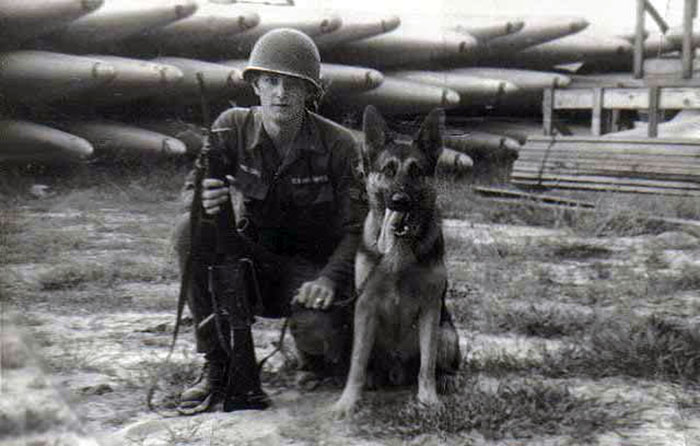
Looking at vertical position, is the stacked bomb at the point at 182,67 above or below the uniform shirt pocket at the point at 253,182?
above

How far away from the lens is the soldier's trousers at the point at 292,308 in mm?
3105

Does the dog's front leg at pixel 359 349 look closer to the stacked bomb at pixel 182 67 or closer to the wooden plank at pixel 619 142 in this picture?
the stacked bomb at pixel 182 67

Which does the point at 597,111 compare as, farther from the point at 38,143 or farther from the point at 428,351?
the point at 428,351

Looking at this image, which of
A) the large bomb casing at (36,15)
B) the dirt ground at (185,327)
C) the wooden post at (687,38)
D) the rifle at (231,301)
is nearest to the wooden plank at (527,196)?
the dirt ground at (185,327)

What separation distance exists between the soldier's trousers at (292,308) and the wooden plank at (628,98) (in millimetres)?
7487

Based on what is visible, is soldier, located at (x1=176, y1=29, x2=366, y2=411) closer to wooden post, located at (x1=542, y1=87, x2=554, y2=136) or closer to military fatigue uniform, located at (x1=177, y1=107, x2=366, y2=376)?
military fatigue uniform, located at (x1=177, y1=107, x2=366, y2=376)

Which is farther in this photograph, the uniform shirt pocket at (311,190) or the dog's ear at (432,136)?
the uniform shirt pocket at (311,190)

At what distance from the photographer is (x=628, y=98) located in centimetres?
1004

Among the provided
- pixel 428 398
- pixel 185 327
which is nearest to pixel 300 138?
pixel 428 398

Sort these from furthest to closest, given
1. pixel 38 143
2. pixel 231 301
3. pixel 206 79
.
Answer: pixel 206 79 → pixel 38 143 → pixel 231 301

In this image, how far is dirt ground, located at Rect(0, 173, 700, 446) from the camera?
2.69 metres

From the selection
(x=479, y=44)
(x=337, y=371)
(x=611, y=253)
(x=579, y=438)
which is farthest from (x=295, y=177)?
(x=479, y=44)

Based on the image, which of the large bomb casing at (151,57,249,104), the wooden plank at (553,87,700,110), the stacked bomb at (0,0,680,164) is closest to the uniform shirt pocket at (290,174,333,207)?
the stacked bomb at (0,0,680,164)

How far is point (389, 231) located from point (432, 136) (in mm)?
378
